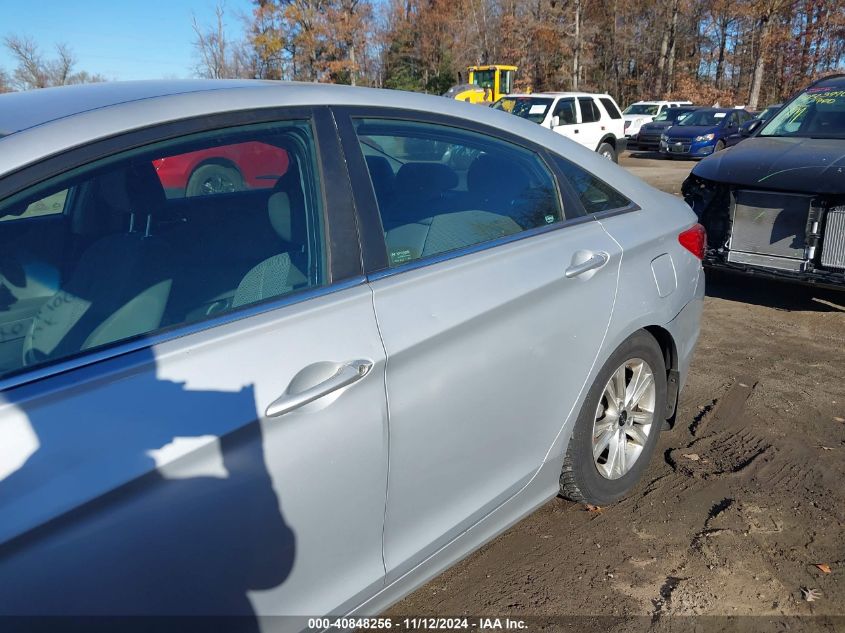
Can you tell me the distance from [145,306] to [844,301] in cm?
594

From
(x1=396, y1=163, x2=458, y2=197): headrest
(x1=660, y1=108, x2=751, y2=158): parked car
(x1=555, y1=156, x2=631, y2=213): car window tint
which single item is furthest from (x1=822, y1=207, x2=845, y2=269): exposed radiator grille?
(x1=660, y1=108, x2=751, y2=158): parked car

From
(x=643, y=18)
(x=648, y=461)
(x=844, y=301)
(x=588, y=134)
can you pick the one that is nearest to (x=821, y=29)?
Answer: (x=643, y=18)

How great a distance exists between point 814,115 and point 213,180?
6.36m

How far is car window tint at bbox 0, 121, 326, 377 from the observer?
1596 millimetres

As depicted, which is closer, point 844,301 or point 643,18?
point 844,301

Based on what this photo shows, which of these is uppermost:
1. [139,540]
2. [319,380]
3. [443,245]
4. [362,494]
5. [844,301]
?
[443,245]

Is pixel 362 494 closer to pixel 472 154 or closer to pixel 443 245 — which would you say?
pixel 443 245

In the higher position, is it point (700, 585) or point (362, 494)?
point (362, 494)

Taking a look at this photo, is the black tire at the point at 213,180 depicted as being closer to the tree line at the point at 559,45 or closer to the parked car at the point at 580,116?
the parked car at the point at 580,116

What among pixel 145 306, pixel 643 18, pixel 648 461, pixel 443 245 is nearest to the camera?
pixel 145 306

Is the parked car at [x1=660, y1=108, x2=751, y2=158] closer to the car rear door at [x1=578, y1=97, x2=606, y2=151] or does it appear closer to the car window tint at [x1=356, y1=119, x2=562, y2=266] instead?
the car rear door at [x1=578, y1=97, x2=606, y2=151]

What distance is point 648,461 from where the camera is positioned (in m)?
3.20

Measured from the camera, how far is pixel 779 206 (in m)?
5.40

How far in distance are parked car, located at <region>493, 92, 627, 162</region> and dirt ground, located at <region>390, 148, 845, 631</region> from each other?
12657 mm
